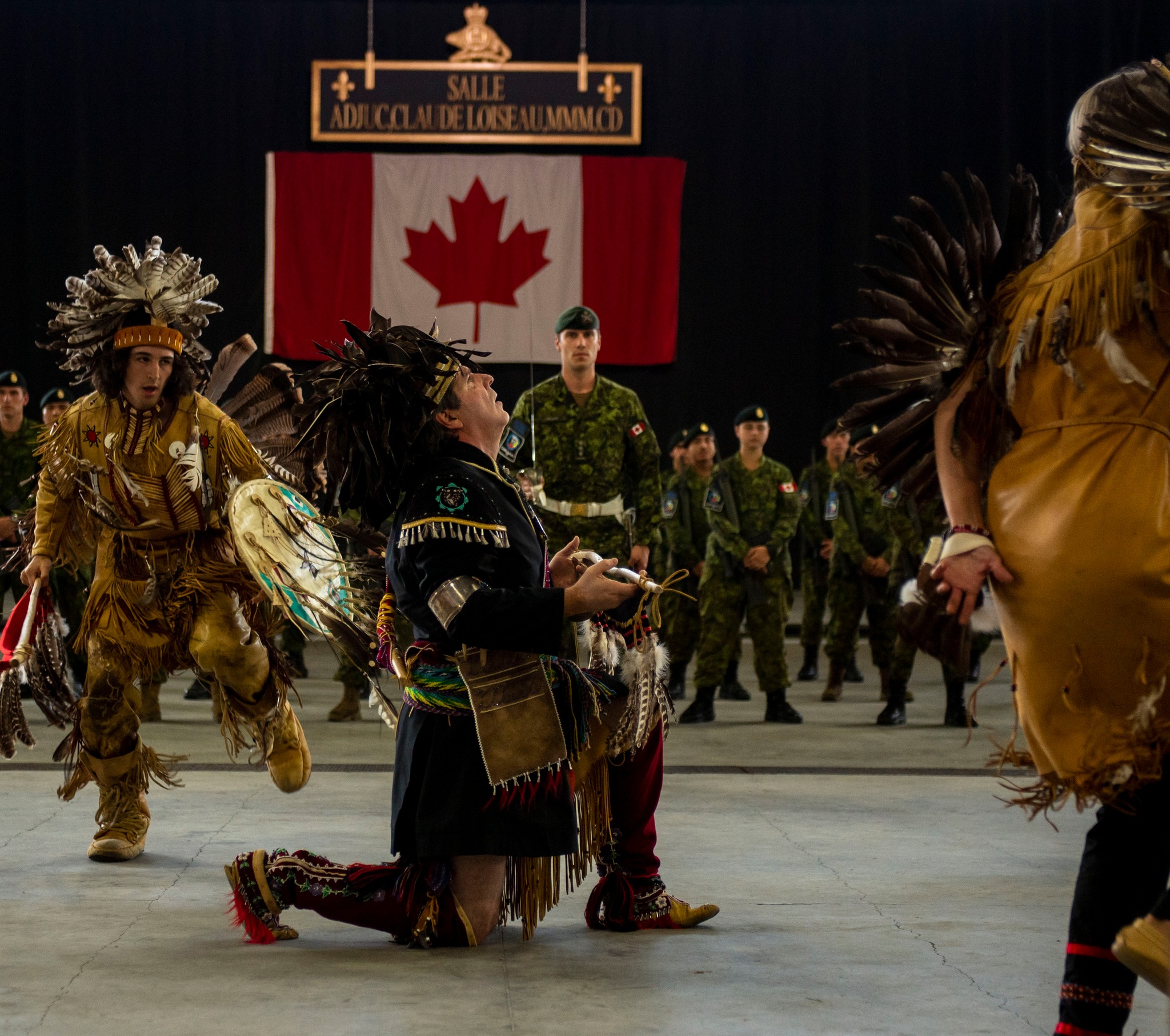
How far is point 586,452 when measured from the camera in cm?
594

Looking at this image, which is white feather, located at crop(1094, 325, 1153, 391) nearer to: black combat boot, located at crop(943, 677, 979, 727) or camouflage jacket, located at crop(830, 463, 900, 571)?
black combat boot, located at crop(943, 677, 979, 727)

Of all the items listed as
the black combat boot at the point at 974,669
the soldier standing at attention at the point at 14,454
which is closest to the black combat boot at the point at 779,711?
Answer: the black combat boot at the point at 974,669

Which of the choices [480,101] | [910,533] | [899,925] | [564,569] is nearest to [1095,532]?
[564,569]

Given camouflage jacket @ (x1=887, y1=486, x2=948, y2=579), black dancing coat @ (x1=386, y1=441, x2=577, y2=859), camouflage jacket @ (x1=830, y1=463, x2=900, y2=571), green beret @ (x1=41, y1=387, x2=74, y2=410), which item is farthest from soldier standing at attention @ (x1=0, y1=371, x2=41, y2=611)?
black dancing coat @ (x1=386, y1=441, x2=577, y2=859)

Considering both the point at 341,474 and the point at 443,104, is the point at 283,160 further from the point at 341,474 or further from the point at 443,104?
the point at 341,474

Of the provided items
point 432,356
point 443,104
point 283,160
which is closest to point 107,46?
point 283,160

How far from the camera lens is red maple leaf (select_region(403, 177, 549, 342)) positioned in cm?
1298

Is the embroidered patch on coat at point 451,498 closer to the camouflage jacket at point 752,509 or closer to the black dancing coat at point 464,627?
the black dancing coat at point 464,627

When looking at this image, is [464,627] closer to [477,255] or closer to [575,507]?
[575,507]

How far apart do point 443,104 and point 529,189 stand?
40.9 inches

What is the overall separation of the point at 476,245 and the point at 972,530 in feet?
36.7

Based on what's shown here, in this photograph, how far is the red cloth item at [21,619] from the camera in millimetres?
3969

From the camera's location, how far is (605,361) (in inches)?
519

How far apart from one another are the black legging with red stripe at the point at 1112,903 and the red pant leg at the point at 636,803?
3.80 ft
